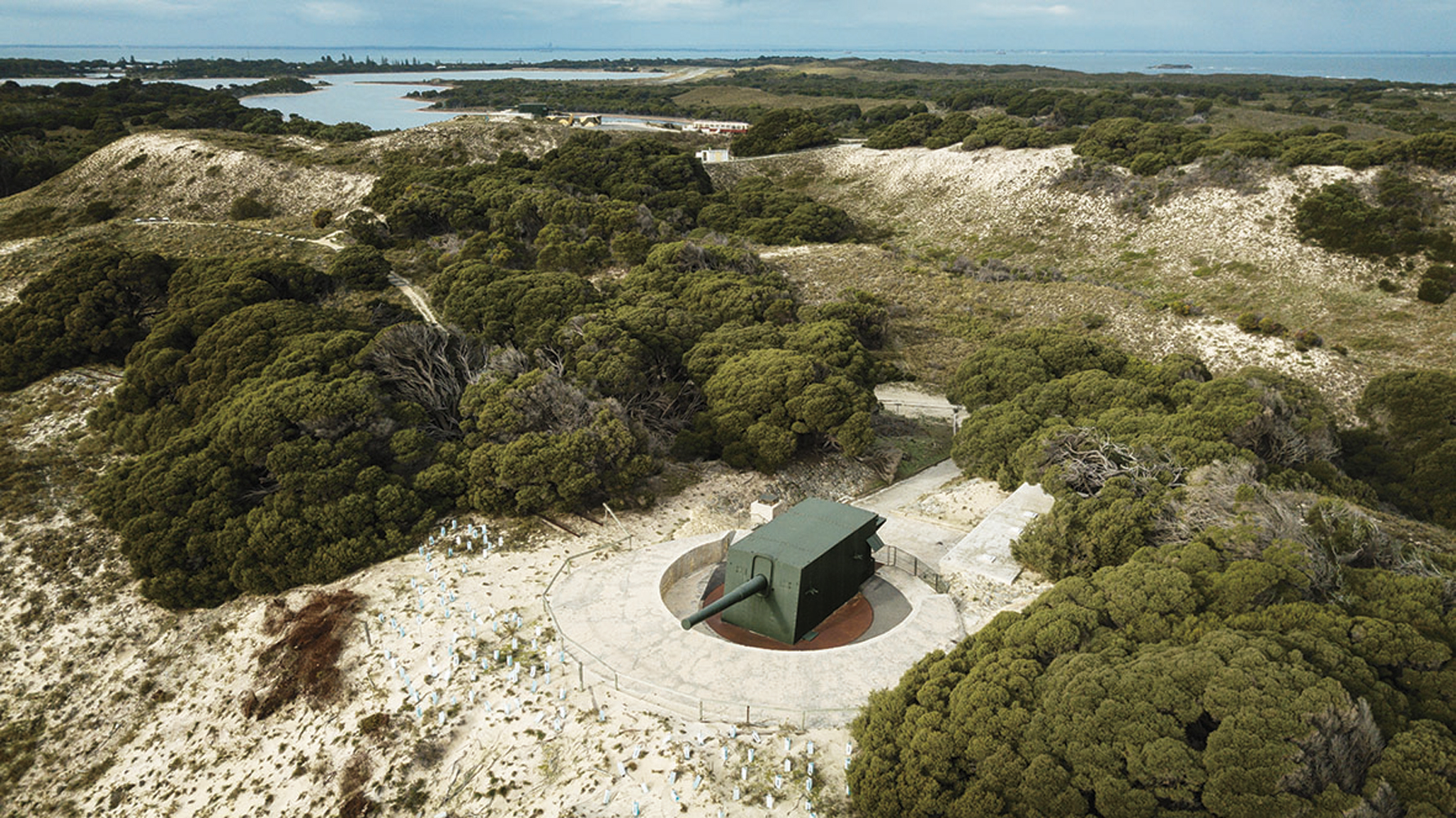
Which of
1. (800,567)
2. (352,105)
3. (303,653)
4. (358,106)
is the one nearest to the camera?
(800,567)

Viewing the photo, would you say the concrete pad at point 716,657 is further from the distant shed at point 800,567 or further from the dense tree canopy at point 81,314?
the dense tree canopy at point 81,314

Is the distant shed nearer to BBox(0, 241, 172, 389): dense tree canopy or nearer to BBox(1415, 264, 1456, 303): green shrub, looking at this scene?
BBox(0, 241, 172, 389): dense tree canopy

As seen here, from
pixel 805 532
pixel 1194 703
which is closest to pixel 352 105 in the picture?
pixel 805 532

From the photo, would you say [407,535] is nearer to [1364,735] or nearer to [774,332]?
[774,332]

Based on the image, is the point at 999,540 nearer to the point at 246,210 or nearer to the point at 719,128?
the point at 246,210

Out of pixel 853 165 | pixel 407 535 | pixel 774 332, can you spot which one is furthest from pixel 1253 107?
pixel 407 535

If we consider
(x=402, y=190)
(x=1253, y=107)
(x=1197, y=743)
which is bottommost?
(x=1197, y=743)
